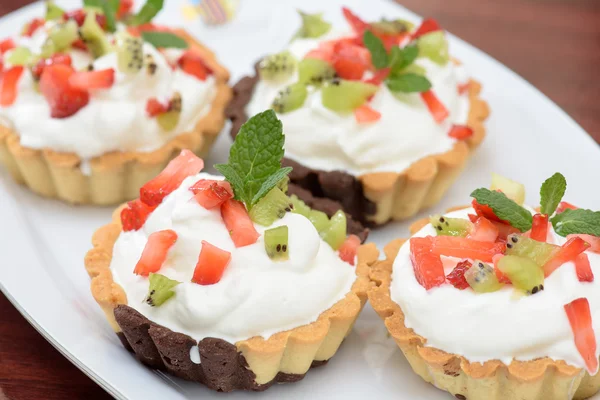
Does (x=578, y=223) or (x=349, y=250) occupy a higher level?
(x=578, y=223)

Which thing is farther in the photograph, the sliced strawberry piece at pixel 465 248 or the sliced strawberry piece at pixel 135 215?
the sliced strawberry piece at pixel 135 215

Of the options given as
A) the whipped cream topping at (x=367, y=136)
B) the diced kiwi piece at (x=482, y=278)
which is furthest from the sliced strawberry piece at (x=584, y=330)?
the whipped cream topping at (x=367, y=136)

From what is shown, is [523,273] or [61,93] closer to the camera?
[523,273]

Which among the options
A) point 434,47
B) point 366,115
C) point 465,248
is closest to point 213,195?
point 465,248

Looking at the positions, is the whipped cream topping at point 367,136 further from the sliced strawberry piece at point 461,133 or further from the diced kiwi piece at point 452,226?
the diced kiwi piece at point 452,226

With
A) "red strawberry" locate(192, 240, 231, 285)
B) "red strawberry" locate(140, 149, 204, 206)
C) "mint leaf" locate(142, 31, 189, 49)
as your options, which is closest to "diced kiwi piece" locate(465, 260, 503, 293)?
"red strawberry" locate(192, 240, 231, 285)

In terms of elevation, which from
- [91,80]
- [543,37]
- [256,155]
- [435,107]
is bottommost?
[543,37]

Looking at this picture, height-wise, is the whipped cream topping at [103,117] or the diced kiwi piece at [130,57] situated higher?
the diced kiwi piece at [130,57]

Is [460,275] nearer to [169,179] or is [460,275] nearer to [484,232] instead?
[484,232]
